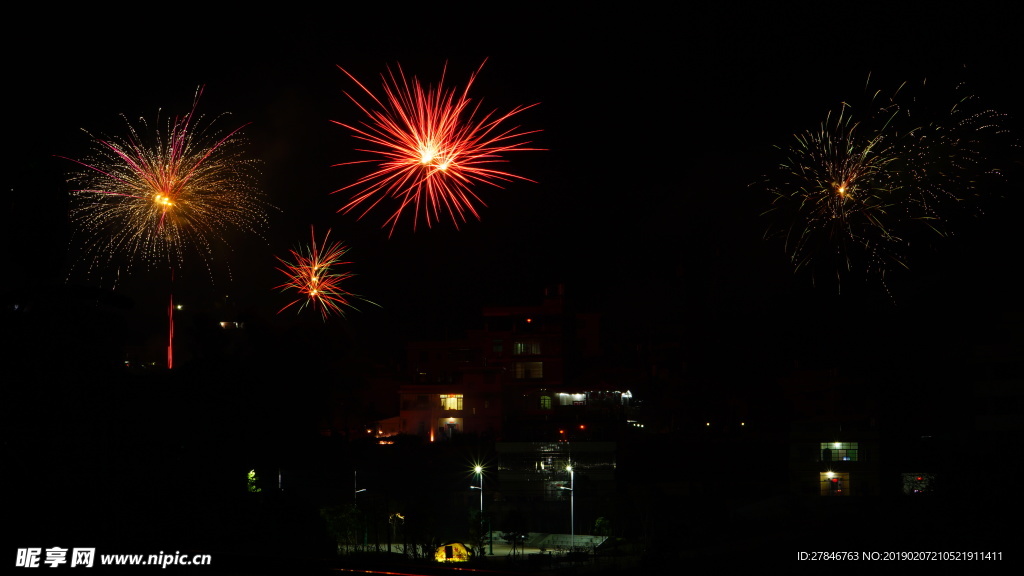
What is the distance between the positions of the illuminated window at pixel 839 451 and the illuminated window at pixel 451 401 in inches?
440

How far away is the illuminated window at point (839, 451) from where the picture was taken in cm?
1578

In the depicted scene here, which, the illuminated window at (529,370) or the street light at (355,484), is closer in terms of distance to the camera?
the street light at (355,484)

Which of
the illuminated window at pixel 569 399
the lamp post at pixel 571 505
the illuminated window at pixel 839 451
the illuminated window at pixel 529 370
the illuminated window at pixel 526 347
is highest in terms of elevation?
the illuminated window at pixel 526 347

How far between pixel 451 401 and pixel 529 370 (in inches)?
108

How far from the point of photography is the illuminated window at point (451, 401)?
78.2 feet

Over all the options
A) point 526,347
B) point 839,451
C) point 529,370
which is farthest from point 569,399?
point 839,451

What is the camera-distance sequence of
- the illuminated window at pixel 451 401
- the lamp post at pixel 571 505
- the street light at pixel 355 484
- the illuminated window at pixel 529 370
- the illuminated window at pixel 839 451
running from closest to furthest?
the lamp post at pixel 571 505 < the illuminated window at pixel 839 451 < the street light at pixel 355 484 < the illuminated window at pixel 529 370 < the illuminated window at pixel 451 401

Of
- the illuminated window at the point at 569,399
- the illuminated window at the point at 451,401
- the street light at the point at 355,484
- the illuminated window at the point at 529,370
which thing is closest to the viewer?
the street light at the point at 355,484

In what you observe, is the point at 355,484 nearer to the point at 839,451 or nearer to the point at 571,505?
the point at 571,505

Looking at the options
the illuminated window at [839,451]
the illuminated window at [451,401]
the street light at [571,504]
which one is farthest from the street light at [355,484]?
the illuminated window at [839,451]

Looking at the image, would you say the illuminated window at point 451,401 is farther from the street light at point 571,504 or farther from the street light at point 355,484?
the street light at point 571,504

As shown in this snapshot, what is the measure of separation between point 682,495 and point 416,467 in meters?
6.23

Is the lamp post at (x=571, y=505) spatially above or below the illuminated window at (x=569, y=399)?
below

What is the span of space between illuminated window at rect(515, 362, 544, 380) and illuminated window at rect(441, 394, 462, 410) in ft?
6.70
